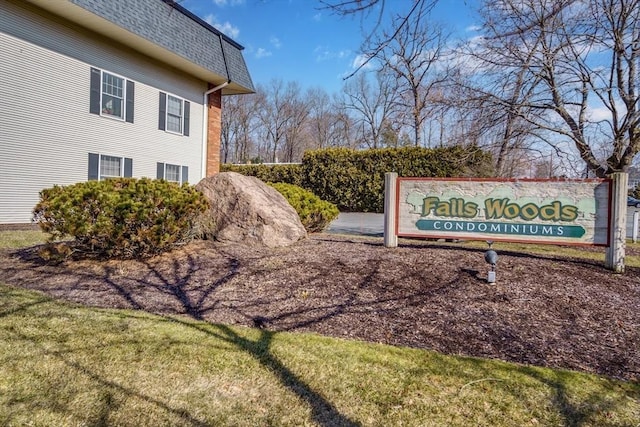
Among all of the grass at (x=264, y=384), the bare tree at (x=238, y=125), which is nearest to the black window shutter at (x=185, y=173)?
the grass at (x=264, y=384)

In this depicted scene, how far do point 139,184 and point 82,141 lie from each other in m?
7.63

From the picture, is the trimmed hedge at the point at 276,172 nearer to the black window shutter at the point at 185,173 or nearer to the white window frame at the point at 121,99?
the black window shutter at the point at 185,173

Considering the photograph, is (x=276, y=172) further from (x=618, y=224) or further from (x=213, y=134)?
(x=618, y=224)

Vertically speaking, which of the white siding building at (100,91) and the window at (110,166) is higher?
the white siding building at (100,91)

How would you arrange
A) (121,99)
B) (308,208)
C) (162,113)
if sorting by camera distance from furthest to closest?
(162,113) < (121,99) < (308,208)

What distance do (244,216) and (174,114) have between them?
33.2ft

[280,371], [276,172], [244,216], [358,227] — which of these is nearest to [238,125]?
[276,172]

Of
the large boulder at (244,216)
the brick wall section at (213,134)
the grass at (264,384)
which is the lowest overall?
the grass at (264,384)

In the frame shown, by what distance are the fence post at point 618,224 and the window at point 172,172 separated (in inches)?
517

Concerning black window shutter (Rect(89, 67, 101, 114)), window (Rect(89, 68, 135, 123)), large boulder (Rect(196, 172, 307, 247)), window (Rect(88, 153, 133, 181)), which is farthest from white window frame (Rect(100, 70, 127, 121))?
large boulder (Rect(196, 172, 307, 247))

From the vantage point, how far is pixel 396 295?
163 inches

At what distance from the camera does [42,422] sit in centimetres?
192

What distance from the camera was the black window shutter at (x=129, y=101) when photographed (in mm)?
12664

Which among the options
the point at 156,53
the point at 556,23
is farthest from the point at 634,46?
the point at 156,53
